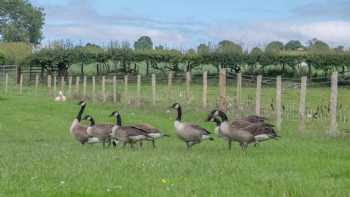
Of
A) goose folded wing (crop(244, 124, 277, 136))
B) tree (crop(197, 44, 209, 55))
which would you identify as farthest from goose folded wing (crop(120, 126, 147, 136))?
tree (crop(197, 44, 209, 55))

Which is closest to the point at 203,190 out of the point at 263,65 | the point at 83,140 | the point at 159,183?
the point at 159,183

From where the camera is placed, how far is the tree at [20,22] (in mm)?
145000

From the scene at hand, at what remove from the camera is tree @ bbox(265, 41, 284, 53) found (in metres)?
79.9

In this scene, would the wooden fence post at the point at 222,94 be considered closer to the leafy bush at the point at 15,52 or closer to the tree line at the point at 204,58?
the tree line at the point at 204,58

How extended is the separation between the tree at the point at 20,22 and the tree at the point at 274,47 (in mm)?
71508

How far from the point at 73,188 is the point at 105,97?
38581mm

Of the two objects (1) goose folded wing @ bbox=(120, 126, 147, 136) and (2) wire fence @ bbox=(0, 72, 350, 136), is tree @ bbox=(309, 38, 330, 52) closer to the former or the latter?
(2) wire fence @ bbox=(0, 72, 350, 136)

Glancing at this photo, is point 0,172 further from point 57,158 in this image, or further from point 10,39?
point 10,39

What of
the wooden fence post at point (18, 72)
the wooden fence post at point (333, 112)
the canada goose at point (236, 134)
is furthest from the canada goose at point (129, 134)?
the wooden fence post at point (18, 72)

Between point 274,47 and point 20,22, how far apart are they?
8287cm

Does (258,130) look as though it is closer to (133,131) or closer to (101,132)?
(133,131)

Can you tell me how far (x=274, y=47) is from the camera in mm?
82688

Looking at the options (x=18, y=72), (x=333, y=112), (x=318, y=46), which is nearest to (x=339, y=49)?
(x=318, y=46)

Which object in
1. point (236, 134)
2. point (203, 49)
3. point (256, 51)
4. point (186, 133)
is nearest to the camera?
point (236, 134)
